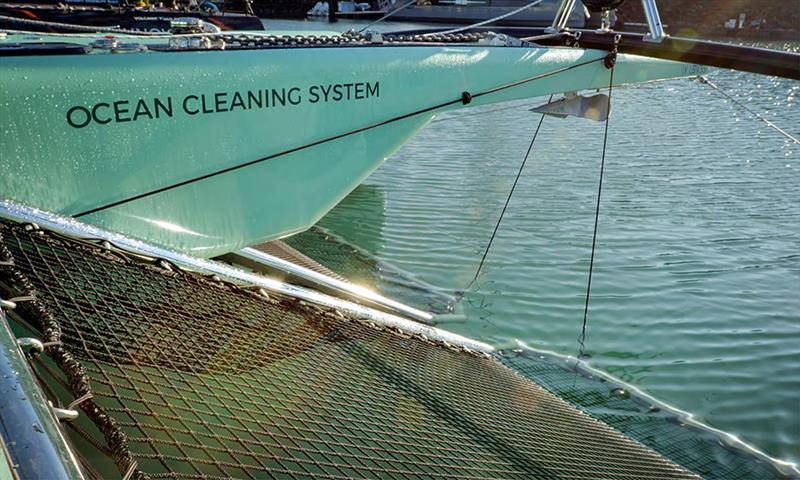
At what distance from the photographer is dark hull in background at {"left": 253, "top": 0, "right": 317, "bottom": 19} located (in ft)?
199

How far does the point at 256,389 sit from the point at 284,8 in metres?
63.2

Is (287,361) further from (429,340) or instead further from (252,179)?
(252,179)

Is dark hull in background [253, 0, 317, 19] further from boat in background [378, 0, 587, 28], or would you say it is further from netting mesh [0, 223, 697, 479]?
netting mesh [0, 223, 697, 479]

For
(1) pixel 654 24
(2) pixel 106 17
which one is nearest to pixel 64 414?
(1) pixel 654 24

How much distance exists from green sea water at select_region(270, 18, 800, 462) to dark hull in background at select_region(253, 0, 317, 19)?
51.5m

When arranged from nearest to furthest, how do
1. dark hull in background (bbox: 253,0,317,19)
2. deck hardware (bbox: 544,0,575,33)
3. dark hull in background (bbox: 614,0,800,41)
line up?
1. deck hardware (bbox: 544,0,575,33)
2. dark hull in background (bbox: 614,0,800,41)
3. dark hull in background (bbox: 253,0,317,19)

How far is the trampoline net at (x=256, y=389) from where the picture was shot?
7.78 ft

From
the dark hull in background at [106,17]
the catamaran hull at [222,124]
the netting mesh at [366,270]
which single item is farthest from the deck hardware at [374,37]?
the dark hull in background at [106,17]

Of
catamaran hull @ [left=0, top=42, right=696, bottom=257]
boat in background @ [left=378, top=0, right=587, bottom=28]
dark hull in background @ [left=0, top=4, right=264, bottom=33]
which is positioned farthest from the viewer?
boat in background @ [left=378, top=0, right=587, bottom=28]

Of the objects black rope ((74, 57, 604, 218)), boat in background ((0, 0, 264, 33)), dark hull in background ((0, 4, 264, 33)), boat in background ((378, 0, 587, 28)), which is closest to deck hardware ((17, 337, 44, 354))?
black rope ((74, 57, 604, 218))

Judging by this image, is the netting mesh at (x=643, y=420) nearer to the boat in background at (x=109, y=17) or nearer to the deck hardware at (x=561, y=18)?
the deck hardware at (x=561, y=18)

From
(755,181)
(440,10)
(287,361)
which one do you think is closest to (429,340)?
(287,361)

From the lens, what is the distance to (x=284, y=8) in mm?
61656

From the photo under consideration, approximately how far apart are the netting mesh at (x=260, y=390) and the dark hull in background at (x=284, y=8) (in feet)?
201
